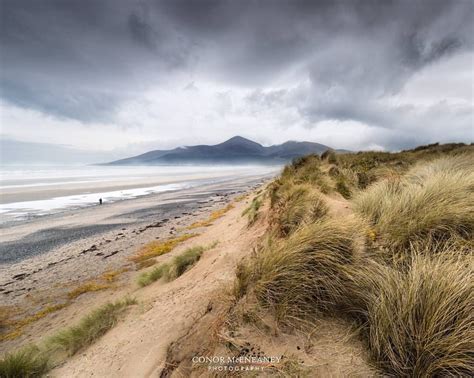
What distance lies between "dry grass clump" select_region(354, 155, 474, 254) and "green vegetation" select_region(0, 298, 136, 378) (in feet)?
15.5

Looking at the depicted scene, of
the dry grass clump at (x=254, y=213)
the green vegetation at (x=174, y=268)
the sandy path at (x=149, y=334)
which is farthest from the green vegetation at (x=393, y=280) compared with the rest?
the dry grass clump at (x=254, y=213)

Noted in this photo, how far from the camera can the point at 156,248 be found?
9.56 meters

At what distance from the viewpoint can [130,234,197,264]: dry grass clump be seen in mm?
8816

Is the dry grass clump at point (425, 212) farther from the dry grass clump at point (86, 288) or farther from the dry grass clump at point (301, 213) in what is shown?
the dry grass clump at point (86, 288)

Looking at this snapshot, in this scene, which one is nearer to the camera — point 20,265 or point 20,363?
point 20,363

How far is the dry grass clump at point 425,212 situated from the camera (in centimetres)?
301

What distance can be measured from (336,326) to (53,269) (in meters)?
9.63

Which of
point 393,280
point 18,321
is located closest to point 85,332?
point 18,321

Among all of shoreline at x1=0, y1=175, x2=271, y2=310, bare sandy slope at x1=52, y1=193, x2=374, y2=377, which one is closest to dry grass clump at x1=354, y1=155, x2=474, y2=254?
bare sandy slope at x1=52, y1=193, x2=374, y2=377

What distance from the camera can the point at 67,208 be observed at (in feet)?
59.7

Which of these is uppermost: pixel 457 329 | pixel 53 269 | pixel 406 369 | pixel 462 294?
pixel 462 294

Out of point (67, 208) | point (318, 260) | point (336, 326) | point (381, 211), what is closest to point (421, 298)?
point (336, 326)

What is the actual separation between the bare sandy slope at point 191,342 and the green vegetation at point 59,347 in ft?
0.75

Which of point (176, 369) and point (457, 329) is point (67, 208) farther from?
point (457, 329)
